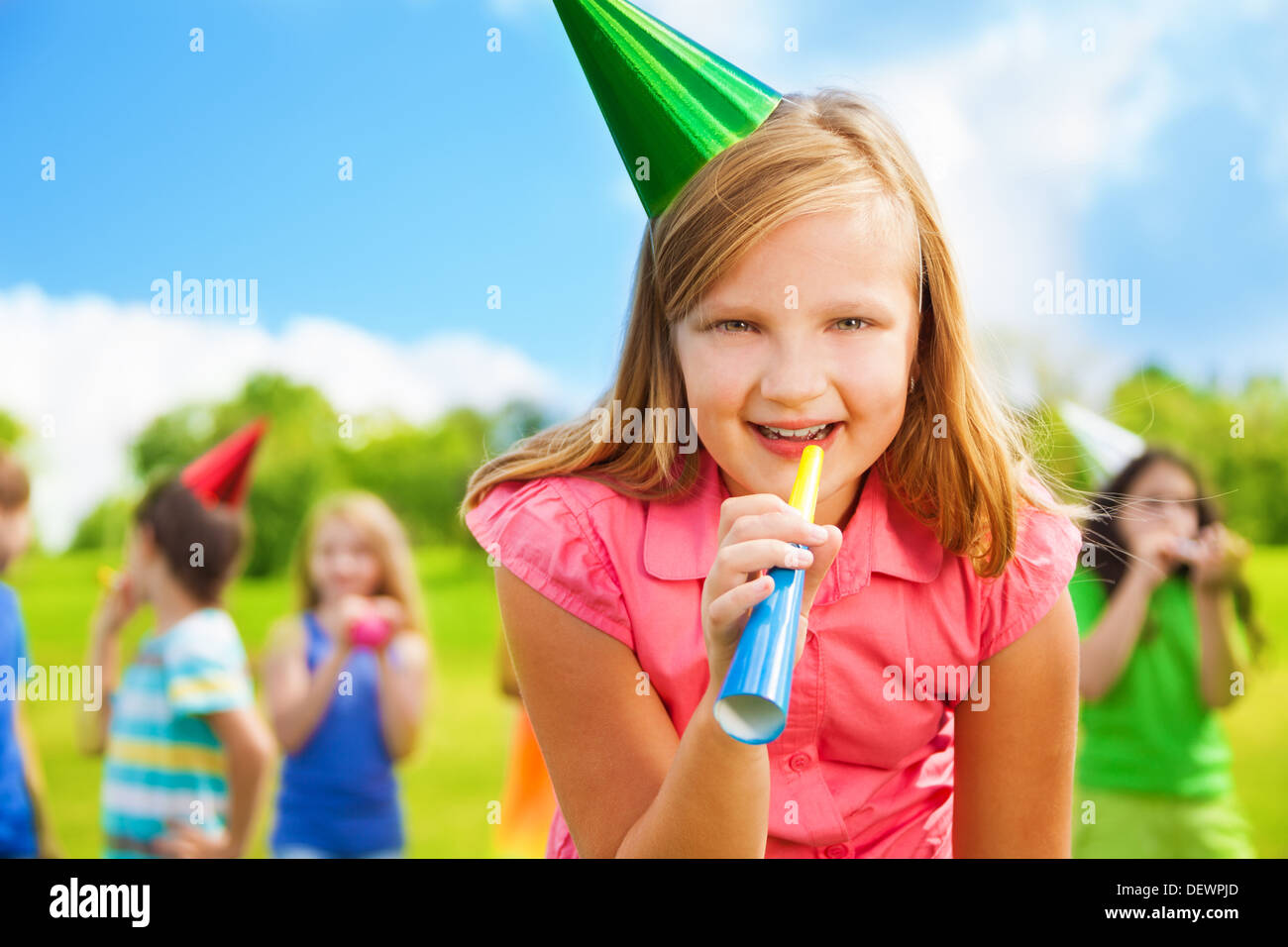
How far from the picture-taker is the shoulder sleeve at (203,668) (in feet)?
10.1

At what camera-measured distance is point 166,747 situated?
10.0ft

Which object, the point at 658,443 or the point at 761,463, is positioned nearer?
the point at 761,463

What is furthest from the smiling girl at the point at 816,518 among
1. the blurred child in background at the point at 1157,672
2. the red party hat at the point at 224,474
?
the red party hat at the point at 224,474

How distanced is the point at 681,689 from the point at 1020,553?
16.6 inches

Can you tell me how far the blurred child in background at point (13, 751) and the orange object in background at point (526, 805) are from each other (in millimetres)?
1076

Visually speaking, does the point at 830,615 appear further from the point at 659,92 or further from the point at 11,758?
the point at 11,758

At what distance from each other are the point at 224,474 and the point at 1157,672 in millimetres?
2463

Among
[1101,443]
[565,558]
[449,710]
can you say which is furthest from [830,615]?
[449,710]

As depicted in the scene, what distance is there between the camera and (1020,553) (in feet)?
4.75

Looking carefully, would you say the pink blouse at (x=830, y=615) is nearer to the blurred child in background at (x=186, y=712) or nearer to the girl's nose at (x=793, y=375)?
the girl's nose at (x=793, y=375)

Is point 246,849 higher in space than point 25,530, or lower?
lower
